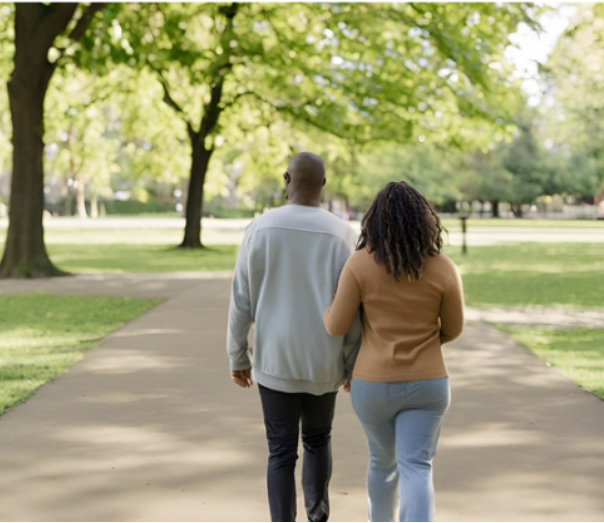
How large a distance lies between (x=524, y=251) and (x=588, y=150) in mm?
23803

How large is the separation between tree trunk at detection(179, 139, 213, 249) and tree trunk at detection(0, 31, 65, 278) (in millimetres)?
13529

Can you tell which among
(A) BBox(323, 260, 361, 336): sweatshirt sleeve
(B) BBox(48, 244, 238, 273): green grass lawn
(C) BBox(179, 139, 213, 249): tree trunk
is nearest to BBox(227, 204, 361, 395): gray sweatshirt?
(A) BBox(323, 260, 361, 336): sweatshirt sleeve

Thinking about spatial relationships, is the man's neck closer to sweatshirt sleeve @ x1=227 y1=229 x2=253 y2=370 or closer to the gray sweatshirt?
the gray sweatshirt

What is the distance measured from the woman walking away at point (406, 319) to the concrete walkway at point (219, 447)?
1102 millimetres

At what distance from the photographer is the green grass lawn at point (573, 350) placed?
9445 mm

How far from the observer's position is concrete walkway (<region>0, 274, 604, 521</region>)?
5172 millimetres

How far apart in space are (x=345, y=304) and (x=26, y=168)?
1924 centimetres

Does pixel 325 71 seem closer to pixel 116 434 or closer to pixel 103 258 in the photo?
pixel 103 258

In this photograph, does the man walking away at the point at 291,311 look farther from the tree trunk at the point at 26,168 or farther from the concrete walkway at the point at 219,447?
the tree trunk at the point at 26,168

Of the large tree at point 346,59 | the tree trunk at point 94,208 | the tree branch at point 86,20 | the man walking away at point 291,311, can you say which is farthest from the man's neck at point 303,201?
the tree trunk at point 94,208

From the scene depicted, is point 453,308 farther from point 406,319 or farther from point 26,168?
point 26,168

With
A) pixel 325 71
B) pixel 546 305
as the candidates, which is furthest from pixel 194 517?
→ pixel 325 71

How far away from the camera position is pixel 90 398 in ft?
26.9

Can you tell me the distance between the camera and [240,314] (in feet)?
14.9
